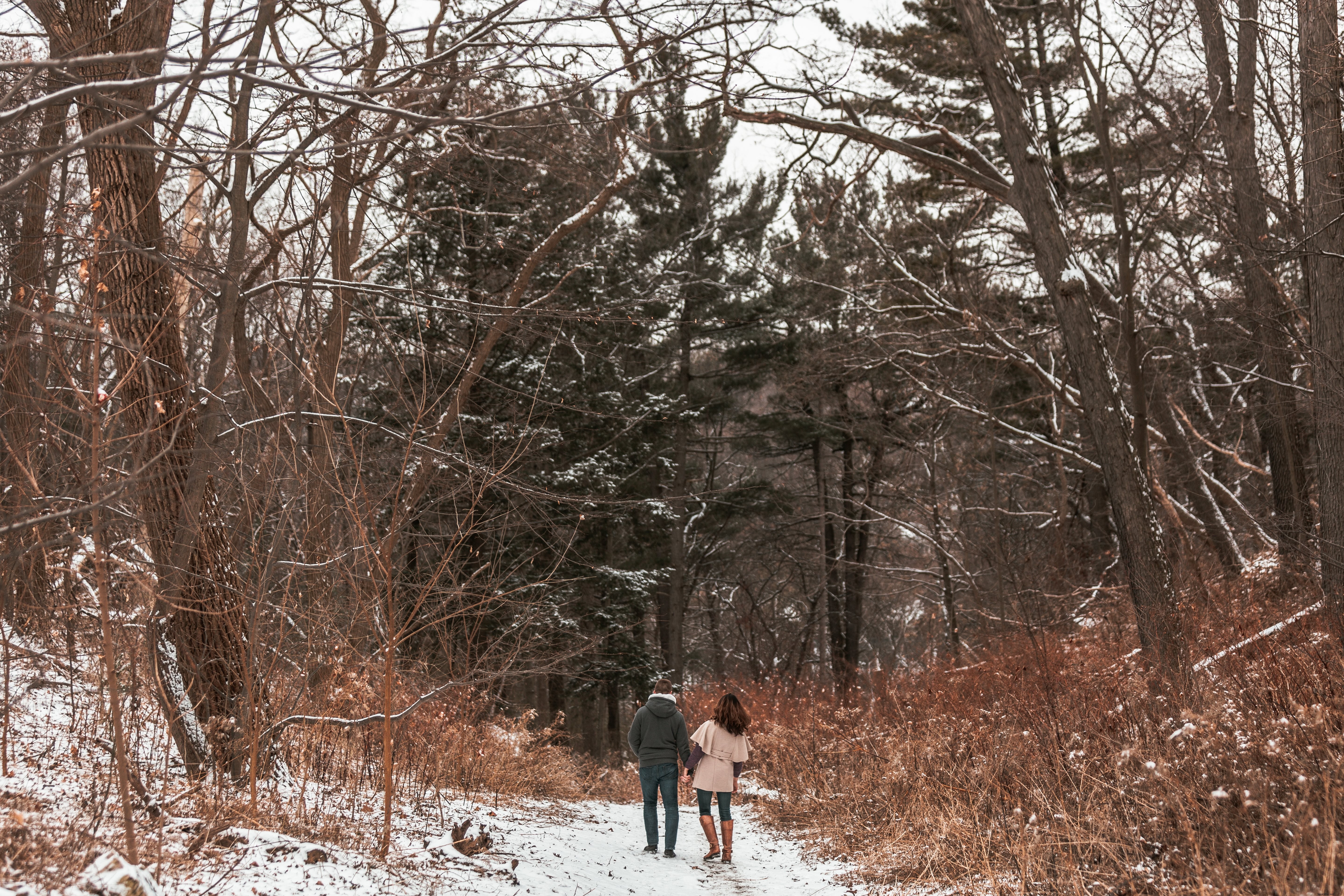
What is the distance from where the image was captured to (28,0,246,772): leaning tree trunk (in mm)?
5254

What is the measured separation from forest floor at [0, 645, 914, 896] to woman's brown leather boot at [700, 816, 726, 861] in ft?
0.25

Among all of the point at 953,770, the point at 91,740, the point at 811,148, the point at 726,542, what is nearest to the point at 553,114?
the point at 811,148

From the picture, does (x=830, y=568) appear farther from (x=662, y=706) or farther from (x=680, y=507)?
(x=662, y=706)

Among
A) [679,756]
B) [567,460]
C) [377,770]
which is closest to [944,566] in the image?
[567,460]

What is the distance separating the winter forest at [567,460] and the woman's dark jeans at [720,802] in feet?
1.53

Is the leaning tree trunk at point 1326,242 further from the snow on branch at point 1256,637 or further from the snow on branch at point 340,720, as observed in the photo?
the snow on branch at point 340,720

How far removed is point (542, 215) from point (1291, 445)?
1112 centimetres

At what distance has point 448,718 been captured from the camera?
898cm

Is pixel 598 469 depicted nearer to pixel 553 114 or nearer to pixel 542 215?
pixel 542 215

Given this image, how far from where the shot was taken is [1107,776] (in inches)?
204

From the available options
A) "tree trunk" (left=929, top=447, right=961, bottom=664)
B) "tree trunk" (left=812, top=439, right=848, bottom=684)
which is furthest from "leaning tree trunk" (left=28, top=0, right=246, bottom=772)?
"tree trunk" (left=812, top=439, right=848, bottom=684)

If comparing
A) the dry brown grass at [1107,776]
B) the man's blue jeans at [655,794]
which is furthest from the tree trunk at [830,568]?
the man's blue jeans at [655,794]

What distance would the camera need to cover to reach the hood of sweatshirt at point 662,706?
792 cm

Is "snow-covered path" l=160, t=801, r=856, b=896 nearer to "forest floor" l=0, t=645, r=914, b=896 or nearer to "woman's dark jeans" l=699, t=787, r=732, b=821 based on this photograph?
"forest floor" l=0, t=645, r=914, b=896
